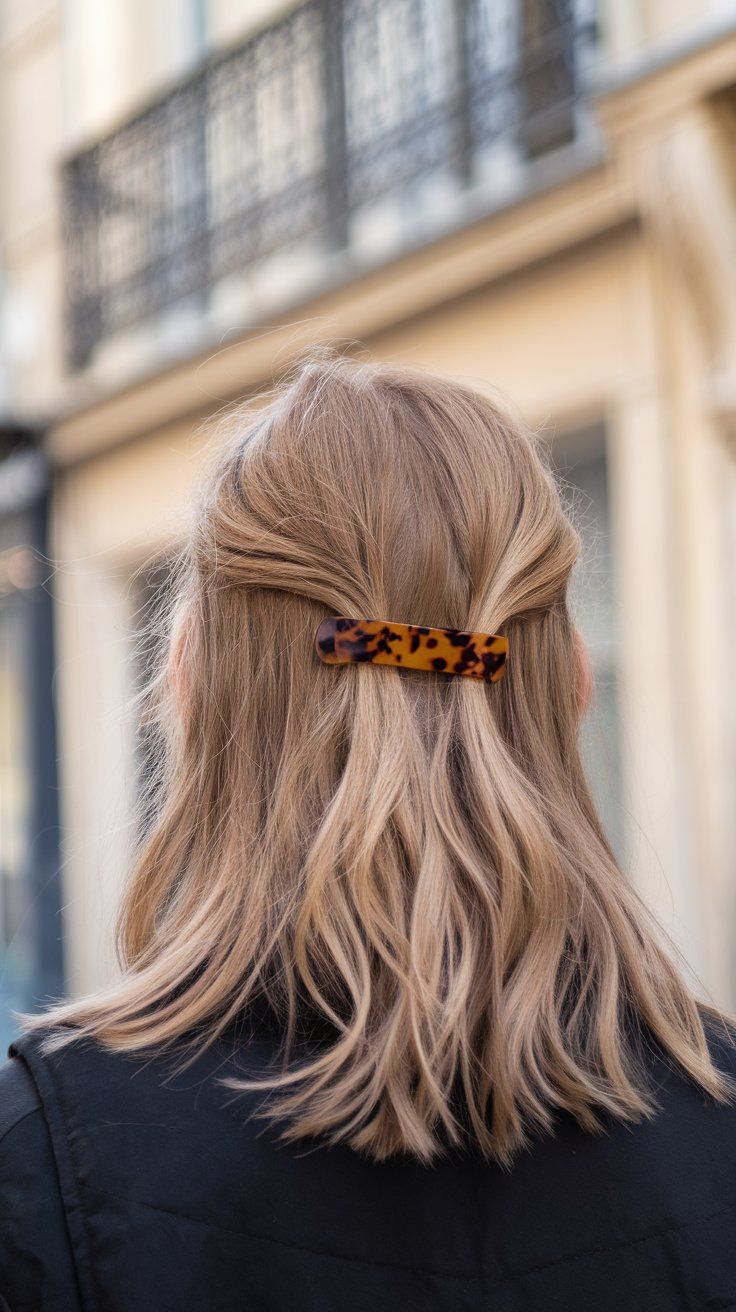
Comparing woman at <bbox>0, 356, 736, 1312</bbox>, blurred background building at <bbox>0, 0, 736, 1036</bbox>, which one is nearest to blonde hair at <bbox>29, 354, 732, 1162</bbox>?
woman at <bbox>0, 356, 736, 1312</bbox>

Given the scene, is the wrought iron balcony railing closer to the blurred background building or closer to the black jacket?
the blurred background building

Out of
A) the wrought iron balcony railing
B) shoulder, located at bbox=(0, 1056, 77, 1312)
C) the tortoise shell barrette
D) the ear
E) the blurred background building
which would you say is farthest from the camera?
the wrought iron balcony railing

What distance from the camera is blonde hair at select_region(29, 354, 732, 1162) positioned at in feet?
3.48

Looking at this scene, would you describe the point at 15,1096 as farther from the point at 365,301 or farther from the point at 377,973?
the point at 365,301

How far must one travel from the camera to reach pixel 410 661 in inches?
45.1

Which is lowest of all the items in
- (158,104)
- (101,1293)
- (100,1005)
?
(101,1293)

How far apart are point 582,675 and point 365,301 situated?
5506mm

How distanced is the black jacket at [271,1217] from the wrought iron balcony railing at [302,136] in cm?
534

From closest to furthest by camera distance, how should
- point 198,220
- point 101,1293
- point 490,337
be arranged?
point 101,1293
point 490,337
point 198,220

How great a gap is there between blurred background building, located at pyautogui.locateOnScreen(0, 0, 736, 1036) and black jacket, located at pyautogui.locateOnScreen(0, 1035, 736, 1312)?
0.60 meters

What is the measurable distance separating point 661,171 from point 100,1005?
183 inches

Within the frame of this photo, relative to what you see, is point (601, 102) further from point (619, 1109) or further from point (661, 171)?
point (619, 1109)

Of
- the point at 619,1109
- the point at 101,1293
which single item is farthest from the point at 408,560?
the point at 101,1293

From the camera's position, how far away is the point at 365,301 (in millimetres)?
6547
